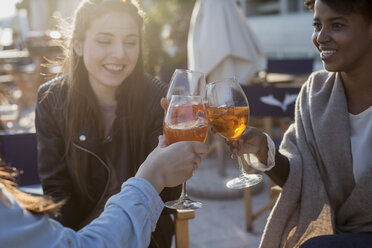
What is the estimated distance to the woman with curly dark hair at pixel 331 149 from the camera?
5.08ft

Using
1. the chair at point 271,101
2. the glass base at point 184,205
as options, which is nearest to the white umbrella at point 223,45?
the chair at point 271,101

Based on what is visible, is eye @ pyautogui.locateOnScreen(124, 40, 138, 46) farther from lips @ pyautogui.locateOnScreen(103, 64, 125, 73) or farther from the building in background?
the building in background

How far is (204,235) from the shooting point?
344 centimetres

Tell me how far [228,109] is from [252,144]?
0.67 feet

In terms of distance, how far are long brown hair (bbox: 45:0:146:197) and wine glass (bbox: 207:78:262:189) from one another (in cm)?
61

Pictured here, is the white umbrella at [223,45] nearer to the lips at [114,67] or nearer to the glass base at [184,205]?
the lips at [114,67]

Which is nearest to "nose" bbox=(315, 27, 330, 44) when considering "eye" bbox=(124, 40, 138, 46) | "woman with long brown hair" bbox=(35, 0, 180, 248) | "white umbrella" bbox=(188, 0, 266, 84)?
"woman with long brown hair" bbox=(35, 0, 180, 248)

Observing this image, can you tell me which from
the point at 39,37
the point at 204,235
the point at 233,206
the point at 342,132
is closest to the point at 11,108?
the point at 204,235

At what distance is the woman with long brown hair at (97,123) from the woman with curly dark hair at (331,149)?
1.90ft

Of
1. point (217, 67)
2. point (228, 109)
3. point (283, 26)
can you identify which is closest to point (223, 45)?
point (217, 67)

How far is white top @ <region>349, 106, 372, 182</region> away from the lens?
62.8 inches

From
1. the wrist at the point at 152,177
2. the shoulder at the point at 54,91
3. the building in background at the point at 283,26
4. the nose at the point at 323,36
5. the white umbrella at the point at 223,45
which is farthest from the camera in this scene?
the building in background at the point at 283,26

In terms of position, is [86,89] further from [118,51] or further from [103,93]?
[118,51]

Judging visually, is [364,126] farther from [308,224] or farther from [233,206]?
[233,206]
